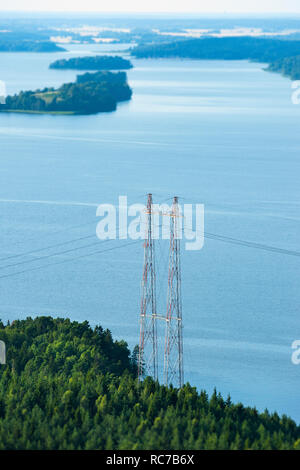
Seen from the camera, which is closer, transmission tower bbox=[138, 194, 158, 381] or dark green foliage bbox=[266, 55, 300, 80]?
transmission tower bbox=[138, 194, 158, 381]

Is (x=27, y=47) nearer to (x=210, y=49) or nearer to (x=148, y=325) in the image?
(x=210, y=49)

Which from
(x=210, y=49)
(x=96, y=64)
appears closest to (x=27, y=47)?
(x=210, y=49)

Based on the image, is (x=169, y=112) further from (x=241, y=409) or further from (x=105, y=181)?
(x=241, y=409)

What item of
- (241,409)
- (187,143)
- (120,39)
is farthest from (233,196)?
(120,39)

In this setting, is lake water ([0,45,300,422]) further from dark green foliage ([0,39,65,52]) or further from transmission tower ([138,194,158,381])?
dark green foliage ([0,39,65,52])

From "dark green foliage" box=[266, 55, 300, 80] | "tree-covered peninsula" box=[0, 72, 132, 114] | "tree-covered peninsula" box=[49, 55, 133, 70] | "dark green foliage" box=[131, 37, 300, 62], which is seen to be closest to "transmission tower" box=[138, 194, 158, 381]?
"tree-covered peninsula" box=[0, 72, 132, 114]
